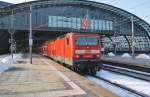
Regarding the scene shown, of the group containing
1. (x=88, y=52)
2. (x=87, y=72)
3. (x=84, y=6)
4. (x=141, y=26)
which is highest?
(x=84, y=6)

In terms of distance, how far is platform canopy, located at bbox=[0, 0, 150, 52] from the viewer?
80312 mm

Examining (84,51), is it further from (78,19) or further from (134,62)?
A: (78,19)

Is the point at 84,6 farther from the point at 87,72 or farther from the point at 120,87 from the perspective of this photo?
the point at 120,87

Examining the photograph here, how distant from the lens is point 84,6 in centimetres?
8625

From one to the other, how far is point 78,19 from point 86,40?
2524 inches

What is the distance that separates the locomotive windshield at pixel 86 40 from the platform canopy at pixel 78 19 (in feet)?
182

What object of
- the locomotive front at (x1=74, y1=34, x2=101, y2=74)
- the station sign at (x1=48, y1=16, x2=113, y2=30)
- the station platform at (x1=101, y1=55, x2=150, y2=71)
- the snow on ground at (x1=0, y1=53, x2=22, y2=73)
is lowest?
the station platform at (x1=101, y1=55, x2=150, y2=71)

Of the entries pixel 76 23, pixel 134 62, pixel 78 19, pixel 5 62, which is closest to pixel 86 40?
pixel 5 62

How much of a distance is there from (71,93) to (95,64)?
33.0 feet

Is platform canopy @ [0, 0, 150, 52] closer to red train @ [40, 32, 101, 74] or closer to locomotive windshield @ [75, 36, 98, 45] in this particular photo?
locomotive windshield @ [75, 36, 98, 45]

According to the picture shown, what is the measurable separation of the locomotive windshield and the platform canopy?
182ft

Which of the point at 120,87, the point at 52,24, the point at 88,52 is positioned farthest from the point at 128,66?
the point at 52,24

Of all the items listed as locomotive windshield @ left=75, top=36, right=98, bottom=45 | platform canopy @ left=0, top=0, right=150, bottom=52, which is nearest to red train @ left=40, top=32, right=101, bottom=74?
locomotive windshield @ left=75, top=36, right=98, bottom=45

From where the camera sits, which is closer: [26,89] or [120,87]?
[26,89]
